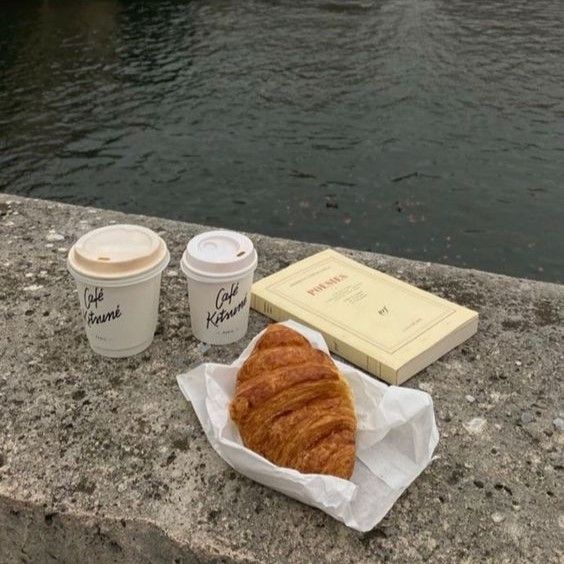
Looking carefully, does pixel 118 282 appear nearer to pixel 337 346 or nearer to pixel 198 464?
pixel 198 464

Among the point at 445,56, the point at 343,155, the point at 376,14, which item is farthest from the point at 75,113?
the point at 376,14

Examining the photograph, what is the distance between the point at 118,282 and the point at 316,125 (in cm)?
811

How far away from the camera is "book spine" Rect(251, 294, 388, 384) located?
2.25 m

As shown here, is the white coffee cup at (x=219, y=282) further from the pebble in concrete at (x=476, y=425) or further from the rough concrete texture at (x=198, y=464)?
the pebble in concrete at (x=476, y=425)

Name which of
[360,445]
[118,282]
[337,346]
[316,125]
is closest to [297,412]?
[360,445]

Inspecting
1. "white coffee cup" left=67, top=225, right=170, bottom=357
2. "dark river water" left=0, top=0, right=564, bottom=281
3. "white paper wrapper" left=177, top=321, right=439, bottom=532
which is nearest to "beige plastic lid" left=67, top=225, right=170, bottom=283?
"white coffee cup" left=67, top=225, right=170, bottom=357

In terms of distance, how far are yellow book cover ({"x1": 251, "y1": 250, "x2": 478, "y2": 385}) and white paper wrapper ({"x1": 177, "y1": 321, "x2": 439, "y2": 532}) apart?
156 millimetres

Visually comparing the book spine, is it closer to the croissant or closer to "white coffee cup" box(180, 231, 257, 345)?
"white coffee cup" box(180, 231, 257, 345)

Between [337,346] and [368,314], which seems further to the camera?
[368,314]

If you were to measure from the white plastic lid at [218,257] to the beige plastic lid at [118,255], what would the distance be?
9 cm

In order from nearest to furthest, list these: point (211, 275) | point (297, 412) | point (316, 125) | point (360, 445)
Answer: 1. point (297, 412)
2. point (360, 445)
3. point (211, 275)
4. point (316, 125)

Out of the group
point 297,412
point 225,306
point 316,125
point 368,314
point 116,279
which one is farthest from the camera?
point 316,125

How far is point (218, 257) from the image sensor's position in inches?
88.3

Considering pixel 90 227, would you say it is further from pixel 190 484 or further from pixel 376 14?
pixel 376 14
